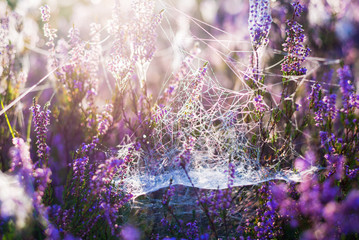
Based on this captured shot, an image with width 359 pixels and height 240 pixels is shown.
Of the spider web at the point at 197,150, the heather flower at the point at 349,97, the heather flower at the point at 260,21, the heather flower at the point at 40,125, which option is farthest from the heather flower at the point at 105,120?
the heather flower at the point at 349,97

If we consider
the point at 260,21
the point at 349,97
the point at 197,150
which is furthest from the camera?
the point at 197,150

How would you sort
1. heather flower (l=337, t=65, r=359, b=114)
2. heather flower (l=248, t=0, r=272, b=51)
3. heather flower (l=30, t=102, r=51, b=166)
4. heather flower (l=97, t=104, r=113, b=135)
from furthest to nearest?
heather flower (l=97, t=104, r=113, b=135), heather flower (l=248, t=0, r=272, b=51), heather flower (l=30, t=102, r=51, b=166), heather flower (l=337, t=65, r=359, b=114)

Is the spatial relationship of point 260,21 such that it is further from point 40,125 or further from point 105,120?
point 40,125

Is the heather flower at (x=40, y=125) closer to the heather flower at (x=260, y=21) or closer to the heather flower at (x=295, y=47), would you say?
the heather flower at (x=260, y=21)

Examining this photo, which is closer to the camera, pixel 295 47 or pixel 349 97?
pixel 349 97

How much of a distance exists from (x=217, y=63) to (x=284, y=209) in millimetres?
2533

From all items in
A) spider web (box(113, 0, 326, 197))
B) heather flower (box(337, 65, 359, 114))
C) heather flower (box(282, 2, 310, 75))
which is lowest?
spider web (box(113, 0, 326, 197))

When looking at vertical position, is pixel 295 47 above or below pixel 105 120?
above

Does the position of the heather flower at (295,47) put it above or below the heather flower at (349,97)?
above

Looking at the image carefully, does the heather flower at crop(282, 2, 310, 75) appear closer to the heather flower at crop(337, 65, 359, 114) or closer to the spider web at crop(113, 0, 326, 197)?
the spider web at crop(113, 0, 326, 197)

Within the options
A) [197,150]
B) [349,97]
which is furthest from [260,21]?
[197,150]

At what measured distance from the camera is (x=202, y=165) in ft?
10.6

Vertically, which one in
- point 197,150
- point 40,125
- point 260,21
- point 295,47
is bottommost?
point 197,150

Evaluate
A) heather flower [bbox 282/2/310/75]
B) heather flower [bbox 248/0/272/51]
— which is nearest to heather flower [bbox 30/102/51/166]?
heather flower [bbox 248/0/272/51]
